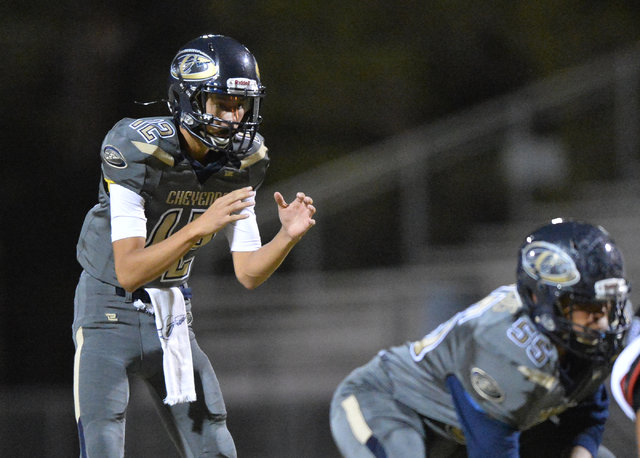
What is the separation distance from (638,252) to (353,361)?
1.91 meters

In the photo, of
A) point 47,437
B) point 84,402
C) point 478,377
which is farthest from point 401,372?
point 47,437

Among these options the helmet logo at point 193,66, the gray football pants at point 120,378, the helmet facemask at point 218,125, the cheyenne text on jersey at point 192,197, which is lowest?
the gray football pants at point 120,378

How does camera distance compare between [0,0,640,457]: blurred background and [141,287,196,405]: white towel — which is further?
[0,0,640,457]: blurred background

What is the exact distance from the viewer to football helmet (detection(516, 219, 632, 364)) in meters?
2.56

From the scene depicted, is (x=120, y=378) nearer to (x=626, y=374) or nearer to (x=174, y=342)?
(x=174, y=342)

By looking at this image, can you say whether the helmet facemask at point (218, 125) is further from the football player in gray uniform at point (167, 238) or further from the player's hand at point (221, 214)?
the player's hand at point (221, 214)

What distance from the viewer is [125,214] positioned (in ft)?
10.4

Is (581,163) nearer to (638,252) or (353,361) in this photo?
(638,252)

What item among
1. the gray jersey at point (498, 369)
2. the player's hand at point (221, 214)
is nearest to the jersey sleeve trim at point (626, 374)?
the gray jersey at point (498, 369)

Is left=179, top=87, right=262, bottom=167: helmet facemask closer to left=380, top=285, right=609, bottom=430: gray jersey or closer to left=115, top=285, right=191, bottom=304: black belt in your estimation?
left=115, top=285, right=191, bottom=304: black belt

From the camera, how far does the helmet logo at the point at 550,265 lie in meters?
2.57

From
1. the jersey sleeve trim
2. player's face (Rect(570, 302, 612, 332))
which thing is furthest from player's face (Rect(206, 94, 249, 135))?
the jersey sleeve trim

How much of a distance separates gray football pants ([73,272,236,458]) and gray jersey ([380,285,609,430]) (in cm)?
81

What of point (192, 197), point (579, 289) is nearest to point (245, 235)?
point (192, 197)
